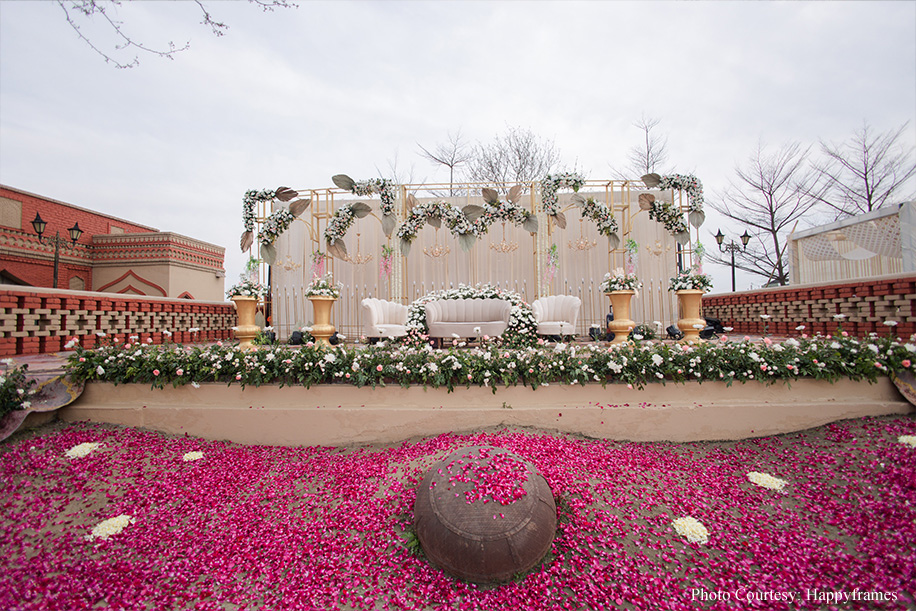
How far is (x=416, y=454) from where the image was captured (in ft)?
9.34

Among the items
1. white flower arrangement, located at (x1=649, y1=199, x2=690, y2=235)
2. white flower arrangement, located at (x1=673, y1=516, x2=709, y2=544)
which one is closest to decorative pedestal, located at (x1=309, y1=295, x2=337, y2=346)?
white flower arrangement, located at (x1=673, y1=516, x2=709, y2=544)

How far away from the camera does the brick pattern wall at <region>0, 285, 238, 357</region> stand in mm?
4176

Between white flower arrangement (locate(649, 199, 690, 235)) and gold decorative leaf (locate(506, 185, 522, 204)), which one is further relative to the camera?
gold decorative leaf (locate(506, 185, 522, 204))

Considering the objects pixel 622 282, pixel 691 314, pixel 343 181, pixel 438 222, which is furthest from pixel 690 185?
pixel 343 181

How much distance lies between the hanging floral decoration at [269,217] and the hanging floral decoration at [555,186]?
439 cm

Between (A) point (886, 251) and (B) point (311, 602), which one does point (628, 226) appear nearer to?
(A) point (886, 251)

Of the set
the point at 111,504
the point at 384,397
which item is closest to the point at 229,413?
the point at 111,504

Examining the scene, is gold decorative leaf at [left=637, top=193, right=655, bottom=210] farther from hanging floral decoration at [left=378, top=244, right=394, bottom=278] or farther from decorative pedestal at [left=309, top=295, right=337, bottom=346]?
decorative pedestal at [left=309, top=295, right=337, bottom=346]

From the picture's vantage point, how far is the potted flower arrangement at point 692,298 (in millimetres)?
5105

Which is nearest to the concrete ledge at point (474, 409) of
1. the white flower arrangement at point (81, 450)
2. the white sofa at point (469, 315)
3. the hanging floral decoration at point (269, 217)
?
the white flower arrangement at point (81, 450)

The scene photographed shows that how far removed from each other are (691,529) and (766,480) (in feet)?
Answer: 2.87

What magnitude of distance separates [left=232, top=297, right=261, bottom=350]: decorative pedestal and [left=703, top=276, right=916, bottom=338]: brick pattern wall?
7.32 meters

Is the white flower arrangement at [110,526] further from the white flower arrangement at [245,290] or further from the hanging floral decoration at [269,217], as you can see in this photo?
the hanging floral decoration at [269,217]

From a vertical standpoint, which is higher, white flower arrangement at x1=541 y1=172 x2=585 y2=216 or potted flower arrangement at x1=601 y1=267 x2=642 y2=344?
white flower arrangement at x1=541 y1=172 x2=585 y2=216
